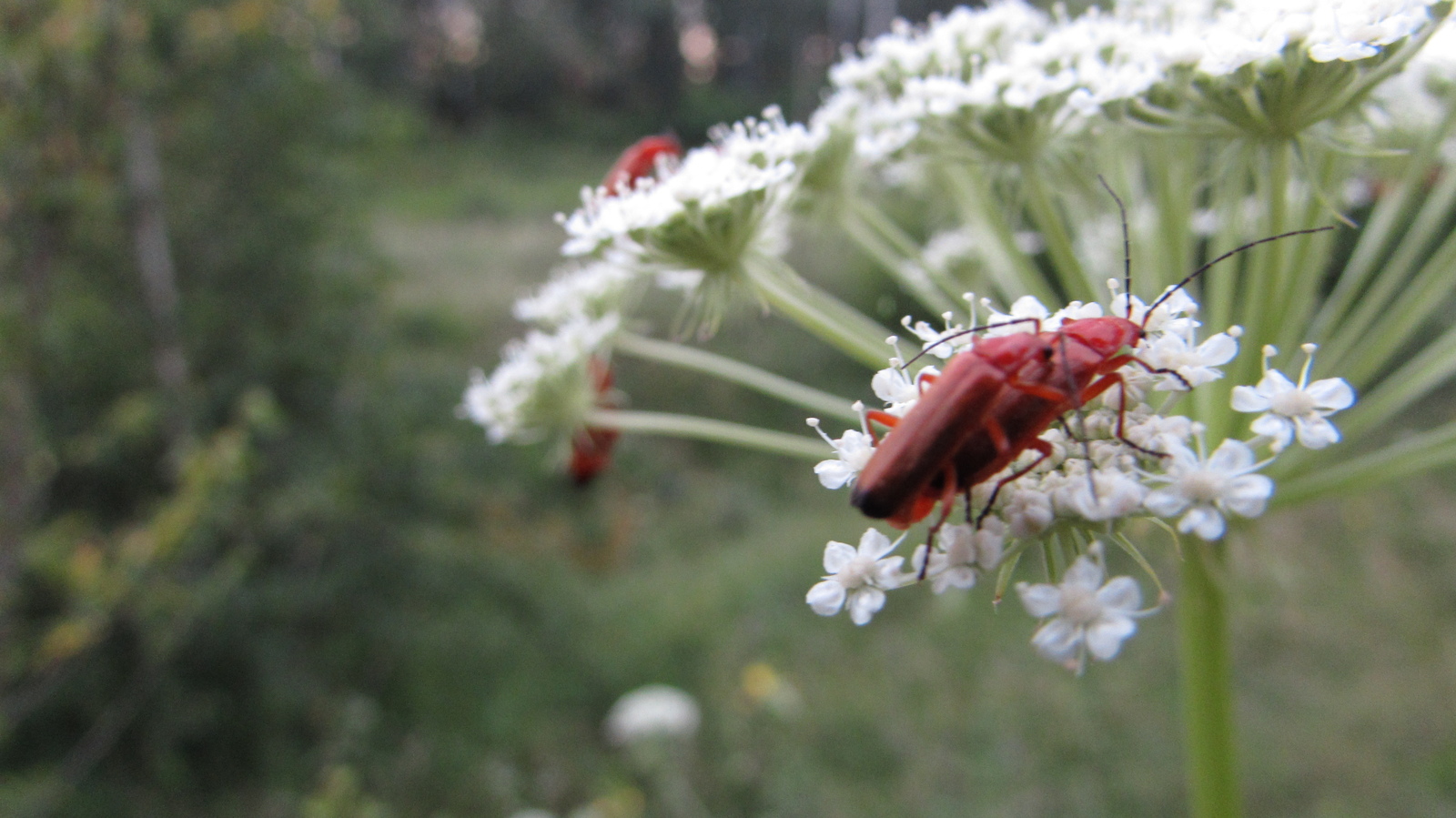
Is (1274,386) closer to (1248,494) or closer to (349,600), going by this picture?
(1248,494)

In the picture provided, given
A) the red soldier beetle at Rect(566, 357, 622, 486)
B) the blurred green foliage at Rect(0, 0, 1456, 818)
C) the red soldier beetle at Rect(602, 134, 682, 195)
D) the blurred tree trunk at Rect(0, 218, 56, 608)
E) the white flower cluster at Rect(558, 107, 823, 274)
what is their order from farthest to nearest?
the blurred green foliage at Rect(0, 0, 1456, 818) → the blurred tree trunk at Rect(0, 218, 56, 608) → the red soldier beetle at Rect(566, 357, 622, 486) → the red soldier beetle at Rect(602, 134, 682, 195) → the white flower cluster at Rect(558, 107, 823, 274)

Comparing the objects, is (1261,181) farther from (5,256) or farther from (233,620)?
(233,620)

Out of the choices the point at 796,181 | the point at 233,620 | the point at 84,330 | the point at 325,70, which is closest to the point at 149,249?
the point at 84,330

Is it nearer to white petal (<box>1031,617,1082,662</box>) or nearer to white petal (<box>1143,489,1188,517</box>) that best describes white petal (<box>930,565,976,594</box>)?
white petal (<box>1031,617,1082,662</box>)

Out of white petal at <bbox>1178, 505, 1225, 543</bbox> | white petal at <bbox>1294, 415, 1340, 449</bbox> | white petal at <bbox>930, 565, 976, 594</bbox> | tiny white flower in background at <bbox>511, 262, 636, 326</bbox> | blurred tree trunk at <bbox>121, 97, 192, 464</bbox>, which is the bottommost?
white petal at <bbox>930, 565, 976, 594</bbox>

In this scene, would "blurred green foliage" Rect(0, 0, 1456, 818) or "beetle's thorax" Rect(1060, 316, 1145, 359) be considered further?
"blurred green foliage" Rect(0, 0, 1456, 818)

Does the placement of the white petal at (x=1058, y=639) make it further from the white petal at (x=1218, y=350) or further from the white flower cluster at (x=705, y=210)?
the white flower cluster at (x=705, y=210)

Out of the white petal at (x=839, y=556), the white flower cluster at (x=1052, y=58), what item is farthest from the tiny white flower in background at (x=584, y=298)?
the white petal at (x=839, y=556)

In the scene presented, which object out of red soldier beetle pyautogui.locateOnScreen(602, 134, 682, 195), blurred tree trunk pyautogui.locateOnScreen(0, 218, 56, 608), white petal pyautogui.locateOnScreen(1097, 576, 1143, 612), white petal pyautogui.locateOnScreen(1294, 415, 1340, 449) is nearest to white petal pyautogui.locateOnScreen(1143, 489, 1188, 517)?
white petal pyautogui.locateOnScreen(1097, 576, 1143, 612)
